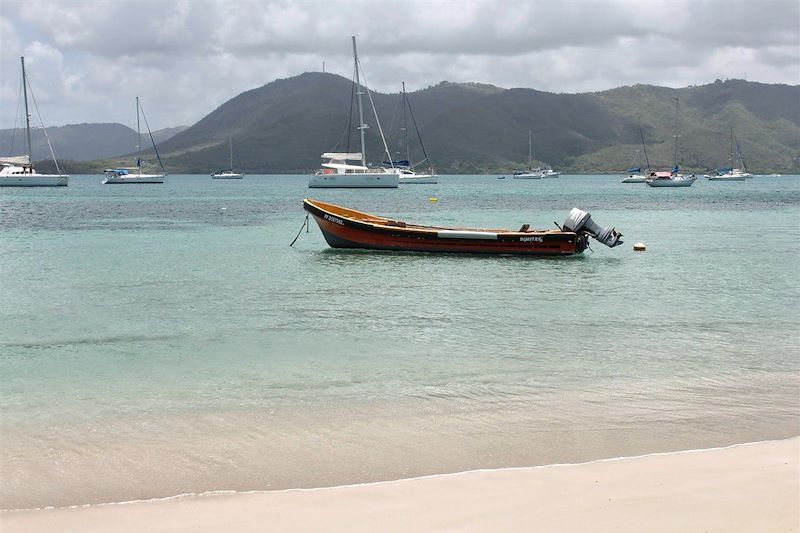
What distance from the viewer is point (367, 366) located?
508 inches

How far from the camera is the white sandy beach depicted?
6449mm

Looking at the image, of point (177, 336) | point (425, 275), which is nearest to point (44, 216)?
point (425, 275)

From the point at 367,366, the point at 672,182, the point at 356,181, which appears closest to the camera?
the point at 367,366

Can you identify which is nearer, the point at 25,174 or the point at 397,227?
the point at 397,227

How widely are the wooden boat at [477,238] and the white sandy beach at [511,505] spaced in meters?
19.8

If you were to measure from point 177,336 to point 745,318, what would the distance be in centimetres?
1135

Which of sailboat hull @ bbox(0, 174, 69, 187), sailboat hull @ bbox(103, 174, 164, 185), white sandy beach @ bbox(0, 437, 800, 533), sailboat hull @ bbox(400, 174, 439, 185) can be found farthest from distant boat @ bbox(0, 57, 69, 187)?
white sandy beach @ bbox(0, 437, 800, 533)

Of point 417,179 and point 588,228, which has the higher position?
point 417,179

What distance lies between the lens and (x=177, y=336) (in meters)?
15.4

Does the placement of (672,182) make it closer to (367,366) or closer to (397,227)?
(397,227)

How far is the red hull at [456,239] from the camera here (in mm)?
27641

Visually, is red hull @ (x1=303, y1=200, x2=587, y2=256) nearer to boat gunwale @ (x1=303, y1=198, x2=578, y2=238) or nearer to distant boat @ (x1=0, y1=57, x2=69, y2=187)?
boat gunwale @ (x1=303, y1=198, x2=578, y2=238)

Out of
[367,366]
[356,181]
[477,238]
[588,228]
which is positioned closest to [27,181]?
[356,181]

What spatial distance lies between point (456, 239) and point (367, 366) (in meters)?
15.4
